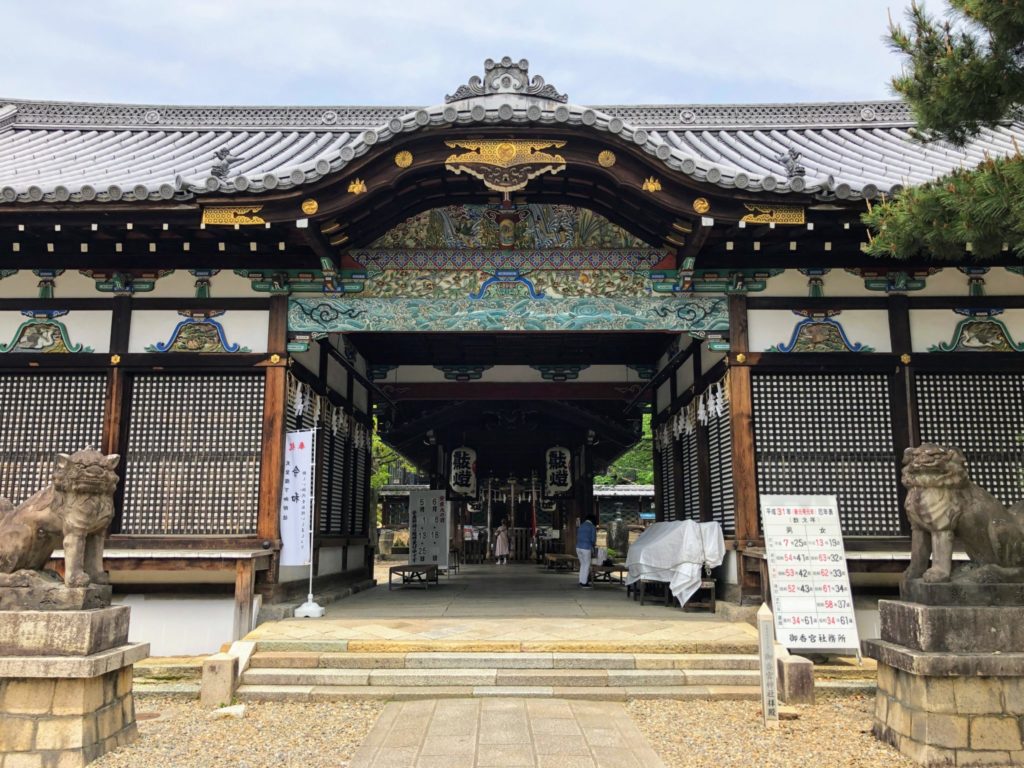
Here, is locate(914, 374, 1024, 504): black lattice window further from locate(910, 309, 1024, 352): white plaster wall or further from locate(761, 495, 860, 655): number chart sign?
locate(761, 495, 860, 655): number chart sign

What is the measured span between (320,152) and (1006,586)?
11705 millimetres

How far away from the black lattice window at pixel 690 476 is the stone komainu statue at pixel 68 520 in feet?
26.6

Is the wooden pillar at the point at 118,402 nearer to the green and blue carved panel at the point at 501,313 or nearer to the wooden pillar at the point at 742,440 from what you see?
the green and blue carved panel at the point at 501,313

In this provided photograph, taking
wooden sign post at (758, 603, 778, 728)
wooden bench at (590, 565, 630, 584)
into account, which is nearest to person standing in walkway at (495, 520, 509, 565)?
wooden bench at (590, 565, 630, 584)

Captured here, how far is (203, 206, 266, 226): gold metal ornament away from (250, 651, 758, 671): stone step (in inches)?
173

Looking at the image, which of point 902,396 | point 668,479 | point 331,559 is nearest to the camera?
point 902,396

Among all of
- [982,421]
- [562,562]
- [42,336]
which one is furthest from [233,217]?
[562,562]

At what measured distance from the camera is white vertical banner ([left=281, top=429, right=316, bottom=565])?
29.0 feet

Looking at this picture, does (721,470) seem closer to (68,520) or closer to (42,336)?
(68,520)

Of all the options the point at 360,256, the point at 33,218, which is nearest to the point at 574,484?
the point at 360,256

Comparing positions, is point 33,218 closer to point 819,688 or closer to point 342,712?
point 342,712

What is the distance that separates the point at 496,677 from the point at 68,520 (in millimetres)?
3663

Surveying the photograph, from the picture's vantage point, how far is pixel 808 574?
7.34 metres

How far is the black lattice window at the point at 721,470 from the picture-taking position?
984cm
